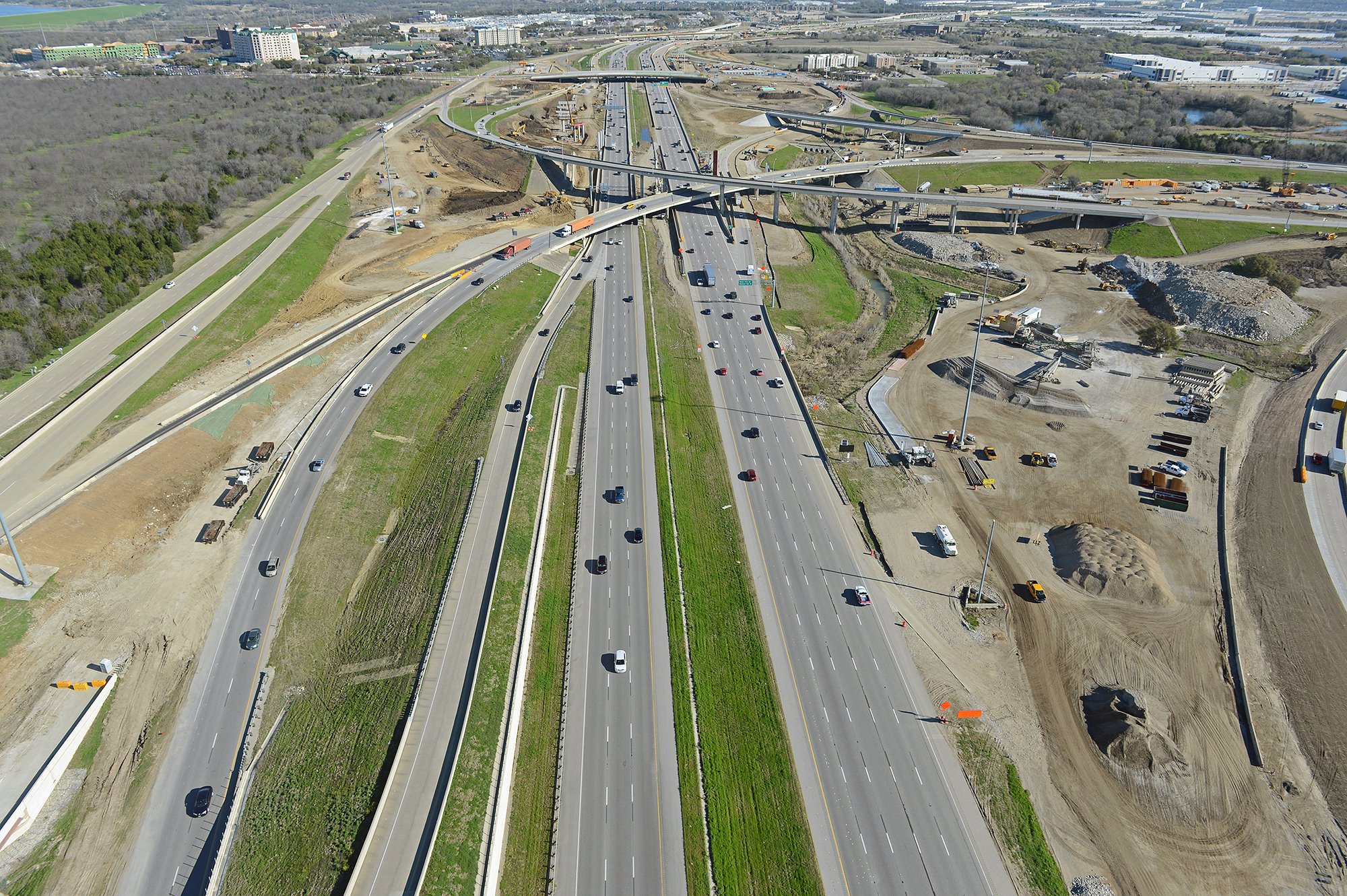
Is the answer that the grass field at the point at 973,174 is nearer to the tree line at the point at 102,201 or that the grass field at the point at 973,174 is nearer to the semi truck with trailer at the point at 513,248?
the semi truck with trailer at the point at 513,248

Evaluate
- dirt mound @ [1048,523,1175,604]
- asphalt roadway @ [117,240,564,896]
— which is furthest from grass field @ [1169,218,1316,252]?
asphalt roadway @ [117,240,564,896]

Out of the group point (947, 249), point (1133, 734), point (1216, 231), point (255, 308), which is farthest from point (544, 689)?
point (1216, 231)

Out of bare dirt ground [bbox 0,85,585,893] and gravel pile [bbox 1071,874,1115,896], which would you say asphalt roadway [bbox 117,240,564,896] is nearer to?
bare dirt ground [bbox 0,85,585,893]

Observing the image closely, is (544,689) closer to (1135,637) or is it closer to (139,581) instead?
(139,581)

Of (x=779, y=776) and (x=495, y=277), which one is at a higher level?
(x=495, y=277)

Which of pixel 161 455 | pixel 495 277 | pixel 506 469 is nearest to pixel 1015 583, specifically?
pixel 506 469

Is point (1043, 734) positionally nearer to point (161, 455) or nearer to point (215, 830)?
point (215, 830)
